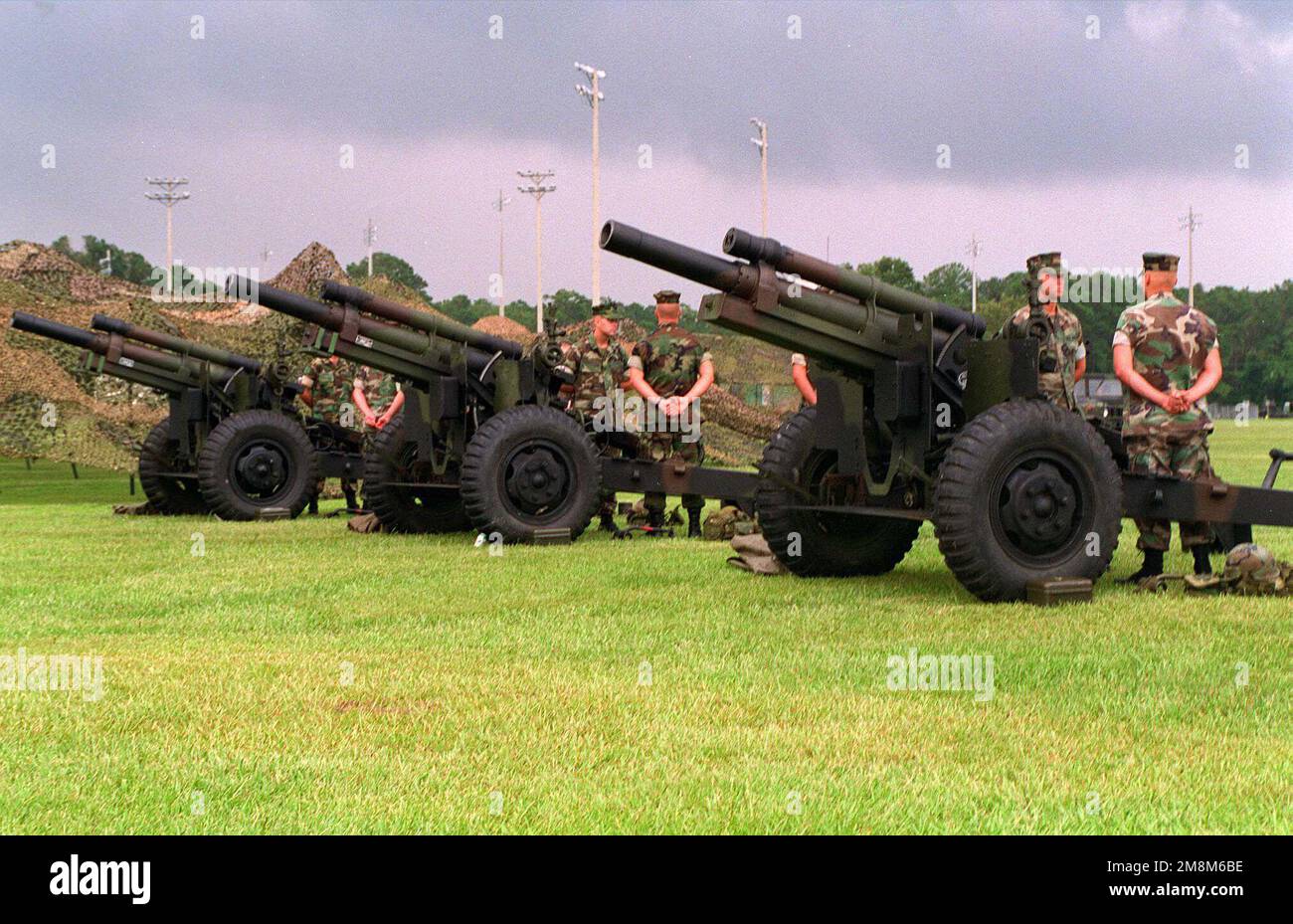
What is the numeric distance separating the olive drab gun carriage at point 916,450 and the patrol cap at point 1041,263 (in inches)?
20.4

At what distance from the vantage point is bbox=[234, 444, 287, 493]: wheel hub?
50.8 ft

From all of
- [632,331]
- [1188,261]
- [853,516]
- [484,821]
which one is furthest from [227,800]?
[1188,261]

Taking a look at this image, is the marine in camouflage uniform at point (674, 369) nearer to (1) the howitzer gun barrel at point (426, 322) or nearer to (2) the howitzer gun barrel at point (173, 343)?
(1) the howitzer gun barrel at point (426, 322)

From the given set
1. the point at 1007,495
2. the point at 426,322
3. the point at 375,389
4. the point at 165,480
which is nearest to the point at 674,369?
the point at 426,322

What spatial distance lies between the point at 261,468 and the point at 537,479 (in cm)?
480

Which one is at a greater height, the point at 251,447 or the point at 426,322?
the point at 426,322

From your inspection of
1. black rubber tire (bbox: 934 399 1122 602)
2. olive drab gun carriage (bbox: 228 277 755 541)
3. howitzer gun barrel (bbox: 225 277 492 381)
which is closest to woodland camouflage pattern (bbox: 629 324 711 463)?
olive drab gun carriage (bbox: 228 277 755 541)

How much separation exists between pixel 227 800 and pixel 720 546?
8.25 metres

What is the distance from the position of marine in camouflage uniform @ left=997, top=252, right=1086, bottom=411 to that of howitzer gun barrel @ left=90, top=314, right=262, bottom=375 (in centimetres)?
1077

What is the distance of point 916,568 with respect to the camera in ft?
32.6

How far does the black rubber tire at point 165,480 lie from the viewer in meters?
16.7

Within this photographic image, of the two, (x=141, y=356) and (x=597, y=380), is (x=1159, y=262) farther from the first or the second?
(x=141, y=356)

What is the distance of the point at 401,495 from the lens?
1369 cm

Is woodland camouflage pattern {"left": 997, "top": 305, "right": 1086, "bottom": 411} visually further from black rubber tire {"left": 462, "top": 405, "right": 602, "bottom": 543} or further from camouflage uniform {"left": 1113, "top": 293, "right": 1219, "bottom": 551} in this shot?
black rubber tire {"left": 462, "top": 405, "right": 602, "bottom": 543}
